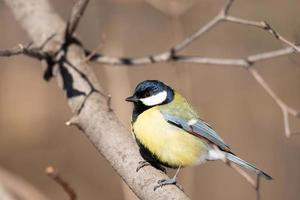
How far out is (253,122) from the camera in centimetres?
502

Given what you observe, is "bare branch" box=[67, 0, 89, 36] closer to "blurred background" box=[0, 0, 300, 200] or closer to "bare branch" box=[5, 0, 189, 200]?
"bare branch" box=[5, 0, 189, 200]

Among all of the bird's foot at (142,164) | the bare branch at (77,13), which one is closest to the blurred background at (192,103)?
the bare branch at (77,13)

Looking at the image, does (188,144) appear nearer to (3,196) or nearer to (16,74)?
(3,196)

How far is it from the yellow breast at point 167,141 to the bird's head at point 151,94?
8cm

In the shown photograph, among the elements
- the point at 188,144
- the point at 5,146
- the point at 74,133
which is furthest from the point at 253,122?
the point at 188,144

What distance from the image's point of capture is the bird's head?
251cm

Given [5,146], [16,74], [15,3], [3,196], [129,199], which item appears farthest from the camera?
[16,74]

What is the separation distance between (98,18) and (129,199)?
11.8ft

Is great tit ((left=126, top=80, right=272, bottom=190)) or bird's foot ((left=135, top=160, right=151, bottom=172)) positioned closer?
bird's foot ((left=135, top=160, right=151, bottom=172))

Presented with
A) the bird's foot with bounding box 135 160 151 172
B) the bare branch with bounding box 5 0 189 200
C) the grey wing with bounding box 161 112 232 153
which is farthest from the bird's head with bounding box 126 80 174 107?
the bird's foot with bounding box 135 160 151 172

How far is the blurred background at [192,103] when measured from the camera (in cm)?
459

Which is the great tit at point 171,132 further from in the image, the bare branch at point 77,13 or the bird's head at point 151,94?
the bare branch at point 77,13

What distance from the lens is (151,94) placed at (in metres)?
2.52

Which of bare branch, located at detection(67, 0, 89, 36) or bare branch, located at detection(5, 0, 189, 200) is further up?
bare branch, located at detection(67, 0, 89, 36)
